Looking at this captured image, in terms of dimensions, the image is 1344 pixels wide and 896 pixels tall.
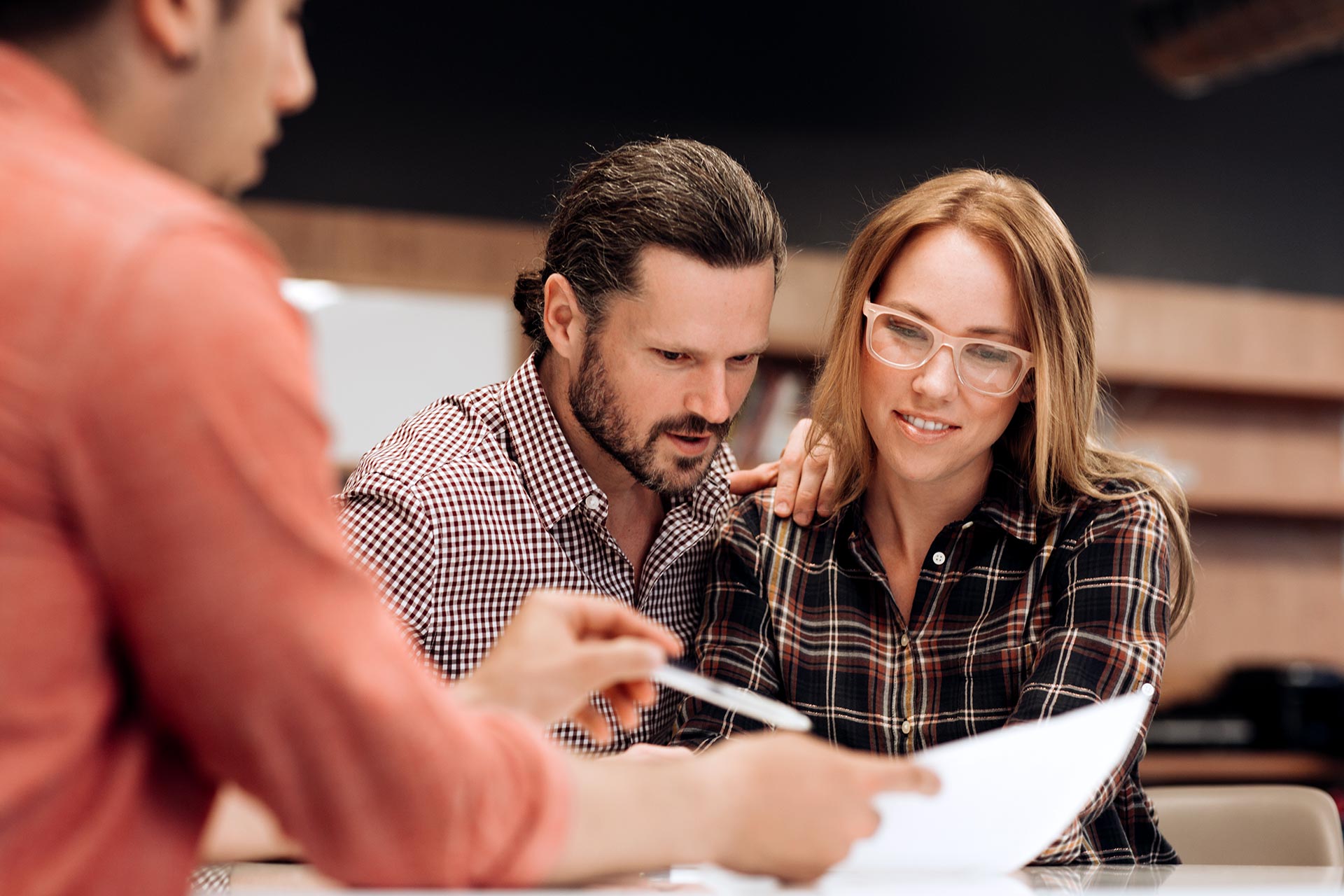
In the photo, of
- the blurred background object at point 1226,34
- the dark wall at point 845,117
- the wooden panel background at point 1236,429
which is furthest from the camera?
the wooden panel background at point 1236,429

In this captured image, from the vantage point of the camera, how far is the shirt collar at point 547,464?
181 cm

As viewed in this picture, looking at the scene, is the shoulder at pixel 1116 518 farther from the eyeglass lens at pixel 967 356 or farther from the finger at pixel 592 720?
the finger at pixel 592 720

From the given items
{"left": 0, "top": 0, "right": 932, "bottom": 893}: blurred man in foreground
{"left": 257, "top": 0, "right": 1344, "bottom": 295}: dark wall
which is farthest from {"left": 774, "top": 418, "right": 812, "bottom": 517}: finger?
{"left": 257, "top": 0, "right": 1344, "bottom": 295}: dark wall

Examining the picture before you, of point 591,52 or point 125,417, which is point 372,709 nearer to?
point 125,417

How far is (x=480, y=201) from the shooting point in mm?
4516

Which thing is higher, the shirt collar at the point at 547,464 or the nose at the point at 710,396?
the nose at the point at 710,396

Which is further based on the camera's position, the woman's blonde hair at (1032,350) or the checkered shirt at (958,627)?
the woman's blonde hair at (1032,350)

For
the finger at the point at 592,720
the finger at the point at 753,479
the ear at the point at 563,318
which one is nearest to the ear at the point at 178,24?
the finger at the point at 592,720

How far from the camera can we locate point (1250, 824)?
6.34 feet

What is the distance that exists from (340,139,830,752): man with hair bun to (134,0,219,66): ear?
1.06 meters

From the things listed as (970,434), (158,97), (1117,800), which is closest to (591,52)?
(970,434)

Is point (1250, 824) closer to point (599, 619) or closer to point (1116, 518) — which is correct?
point (1116, 518)

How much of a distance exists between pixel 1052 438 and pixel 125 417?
1391mm

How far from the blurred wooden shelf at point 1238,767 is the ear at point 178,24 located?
439 centimetres
